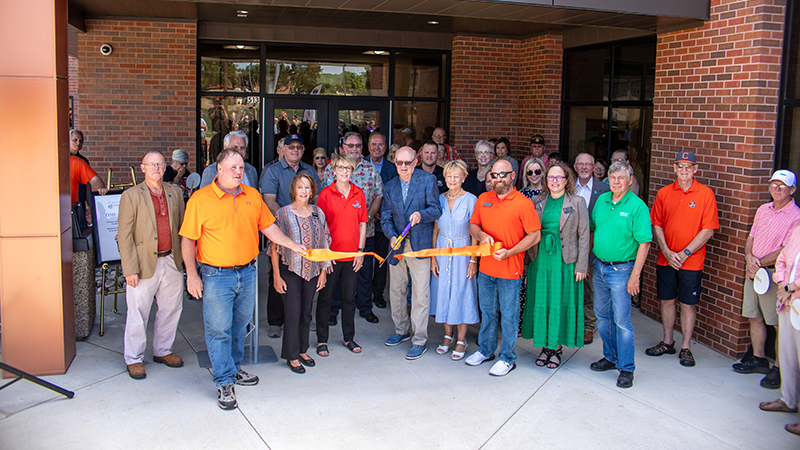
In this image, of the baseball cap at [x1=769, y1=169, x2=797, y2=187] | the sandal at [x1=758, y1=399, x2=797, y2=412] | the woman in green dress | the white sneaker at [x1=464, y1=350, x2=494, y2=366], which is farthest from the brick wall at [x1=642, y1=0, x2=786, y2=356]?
the white sneaker at [x1=464, y1=350, x2=494, y2=366]

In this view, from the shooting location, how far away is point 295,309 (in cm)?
564

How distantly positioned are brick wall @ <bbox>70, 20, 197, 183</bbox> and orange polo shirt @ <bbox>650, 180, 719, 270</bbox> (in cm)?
702

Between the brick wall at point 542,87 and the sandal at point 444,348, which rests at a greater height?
the brick wall at point 542,87

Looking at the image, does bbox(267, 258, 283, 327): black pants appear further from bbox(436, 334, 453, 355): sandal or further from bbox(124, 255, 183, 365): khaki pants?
bbox(436, 334, 453, 355): sandal

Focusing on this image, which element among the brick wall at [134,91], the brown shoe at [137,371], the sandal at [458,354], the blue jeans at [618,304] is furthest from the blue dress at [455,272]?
the brick wall at [134,91]

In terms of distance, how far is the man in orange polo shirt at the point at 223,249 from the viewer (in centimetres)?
490

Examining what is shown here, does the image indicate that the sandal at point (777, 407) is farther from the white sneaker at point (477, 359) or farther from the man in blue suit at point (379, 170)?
the man in blue suit at point (379, 170)

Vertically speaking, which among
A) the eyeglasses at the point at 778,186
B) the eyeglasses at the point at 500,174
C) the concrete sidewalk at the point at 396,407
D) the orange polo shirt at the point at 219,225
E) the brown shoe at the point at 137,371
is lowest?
the concrete sidewalk at the point at 396,407

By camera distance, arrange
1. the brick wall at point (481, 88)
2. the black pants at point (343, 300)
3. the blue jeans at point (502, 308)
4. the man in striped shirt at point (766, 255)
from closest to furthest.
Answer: the man in striped shirt at point (766, 255), the blue jeans at point (502, 308), the black pants at point (343, 300), the brick wall at point (481, 88)

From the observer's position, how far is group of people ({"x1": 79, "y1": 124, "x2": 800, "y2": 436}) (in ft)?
16.5

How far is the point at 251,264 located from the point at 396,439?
1884mm

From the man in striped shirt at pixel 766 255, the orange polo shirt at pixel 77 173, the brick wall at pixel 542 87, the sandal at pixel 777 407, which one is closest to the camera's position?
the sandal at pixel 777 407

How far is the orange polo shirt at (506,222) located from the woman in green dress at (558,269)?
208 millimetres

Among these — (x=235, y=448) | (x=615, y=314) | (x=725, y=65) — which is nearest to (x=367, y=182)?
(x=615, y=314)
